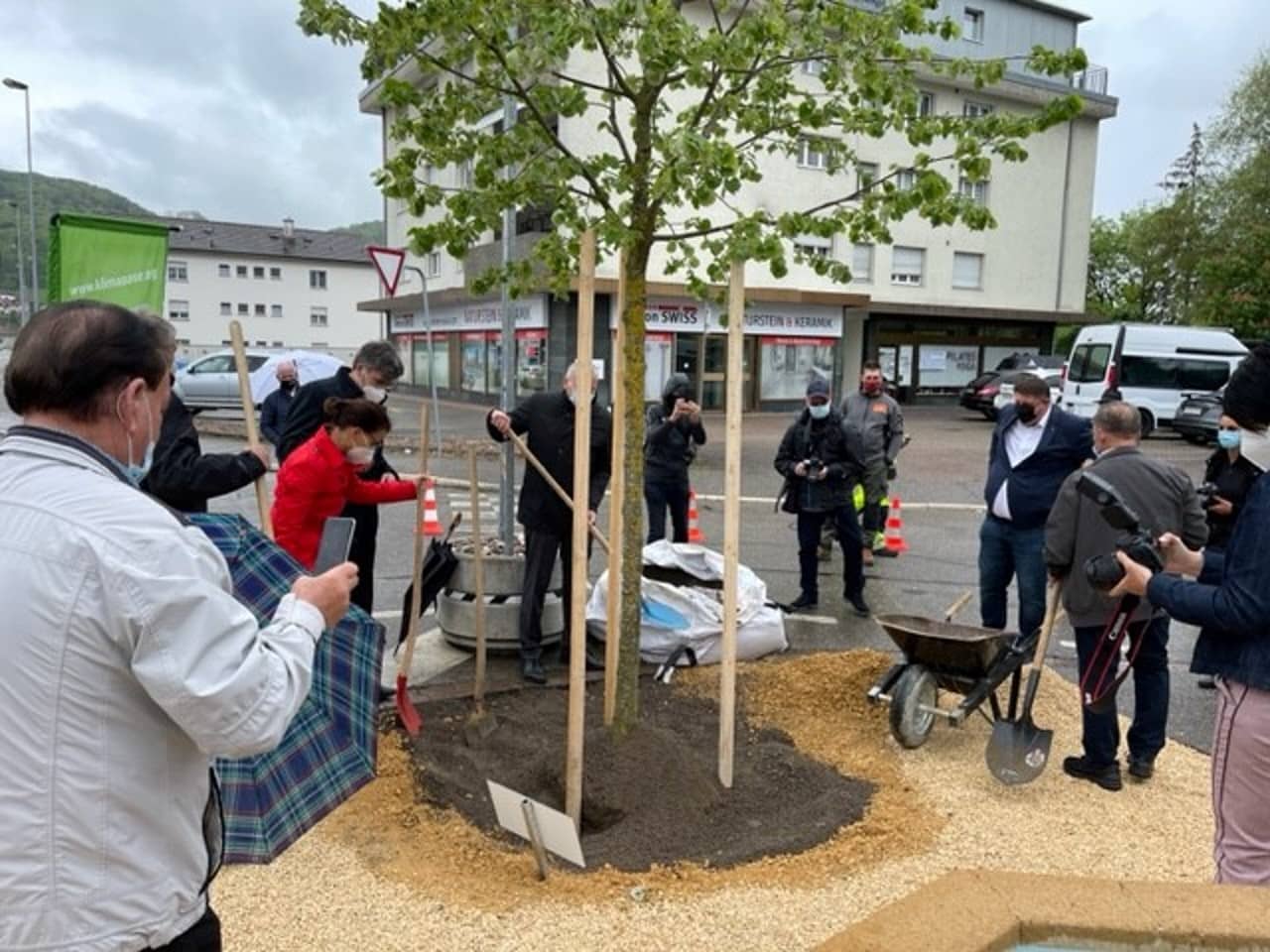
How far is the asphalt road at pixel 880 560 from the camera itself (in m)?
6.82

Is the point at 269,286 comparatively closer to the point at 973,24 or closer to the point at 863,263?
the point at 863,263

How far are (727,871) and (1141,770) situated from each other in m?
2.29

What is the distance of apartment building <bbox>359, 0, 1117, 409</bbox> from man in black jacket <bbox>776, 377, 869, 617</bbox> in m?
16.9

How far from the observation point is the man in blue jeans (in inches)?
222

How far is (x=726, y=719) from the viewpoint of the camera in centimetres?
411

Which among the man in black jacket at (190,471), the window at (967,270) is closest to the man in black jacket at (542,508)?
the man in black jacket at (190,471)

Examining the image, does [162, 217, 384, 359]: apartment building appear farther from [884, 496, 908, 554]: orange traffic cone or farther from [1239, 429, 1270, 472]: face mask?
[1239, 429, 1270, 472]: face mask

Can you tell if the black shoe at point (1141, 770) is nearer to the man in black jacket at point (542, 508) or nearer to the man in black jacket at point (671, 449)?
the man in black jacket at point (542, 508)

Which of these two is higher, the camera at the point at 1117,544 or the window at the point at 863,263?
the window at the point at 863,263

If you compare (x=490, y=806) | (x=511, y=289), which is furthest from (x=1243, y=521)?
(x=511, y=289)

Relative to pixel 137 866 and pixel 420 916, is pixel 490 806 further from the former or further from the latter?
pixel 137 866

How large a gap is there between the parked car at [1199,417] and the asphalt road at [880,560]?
0.42m

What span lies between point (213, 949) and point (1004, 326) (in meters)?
34.9

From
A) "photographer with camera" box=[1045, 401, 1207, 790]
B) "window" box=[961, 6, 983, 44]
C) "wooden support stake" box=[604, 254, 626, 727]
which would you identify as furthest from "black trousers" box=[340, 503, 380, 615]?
"window" box=[961, 6, 983, 44]
